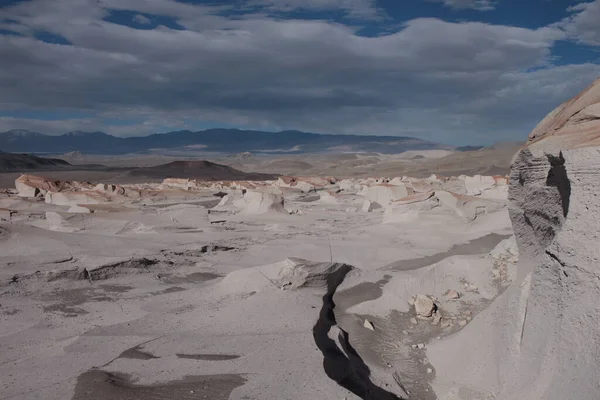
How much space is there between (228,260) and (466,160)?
51.8m

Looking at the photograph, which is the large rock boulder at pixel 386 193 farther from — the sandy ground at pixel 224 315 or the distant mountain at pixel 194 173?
the distant mountain at pixel 194 173

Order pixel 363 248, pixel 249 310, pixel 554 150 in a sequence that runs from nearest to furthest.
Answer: pixel 554 150, pixel 249 310, pixel 363 248

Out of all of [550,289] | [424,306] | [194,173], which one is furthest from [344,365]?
[194,173]

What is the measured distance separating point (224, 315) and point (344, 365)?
5.00 ft

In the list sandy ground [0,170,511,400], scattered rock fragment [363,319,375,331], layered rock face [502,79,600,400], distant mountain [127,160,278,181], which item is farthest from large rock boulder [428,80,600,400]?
distant mountain [127,160,278,181]

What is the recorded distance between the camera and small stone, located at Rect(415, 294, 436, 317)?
17.4 ft

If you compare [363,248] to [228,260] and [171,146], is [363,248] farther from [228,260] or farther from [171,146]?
[171,146]

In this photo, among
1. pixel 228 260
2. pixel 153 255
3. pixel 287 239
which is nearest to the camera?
pixel 153 255

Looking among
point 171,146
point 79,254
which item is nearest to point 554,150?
point 79,254

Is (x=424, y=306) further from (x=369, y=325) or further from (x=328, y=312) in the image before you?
(x=328, y=312)

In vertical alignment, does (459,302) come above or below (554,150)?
below

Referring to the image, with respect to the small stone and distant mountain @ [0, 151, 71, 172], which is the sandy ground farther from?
distant mountain @ [0, 151, 71, 172]

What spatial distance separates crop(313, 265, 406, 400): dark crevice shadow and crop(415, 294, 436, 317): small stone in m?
1.03

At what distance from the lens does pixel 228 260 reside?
8.15m
